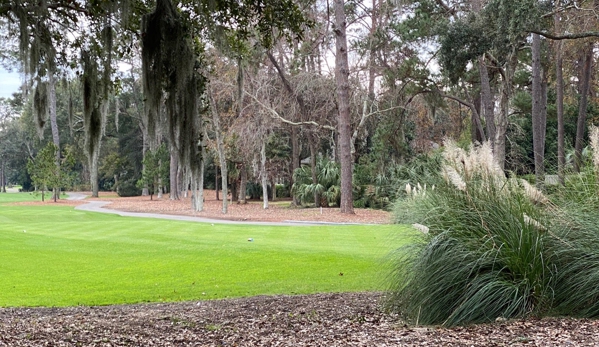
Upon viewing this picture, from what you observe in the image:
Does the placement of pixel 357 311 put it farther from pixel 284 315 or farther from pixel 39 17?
pixel 39 17

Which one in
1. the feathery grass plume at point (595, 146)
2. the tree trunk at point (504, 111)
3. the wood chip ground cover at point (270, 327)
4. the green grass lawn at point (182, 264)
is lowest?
the green grass lawn at point (182, 264)

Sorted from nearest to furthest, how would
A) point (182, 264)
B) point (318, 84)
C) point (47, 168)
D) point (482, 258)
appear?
point (482, 258)
point (182, 264)
point (318, 84)
point (47, 168)

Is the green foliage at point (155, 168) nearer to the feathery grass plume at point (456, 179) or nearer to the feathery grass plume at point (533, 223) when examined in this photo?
the feathery grass plume at point (456, 179)

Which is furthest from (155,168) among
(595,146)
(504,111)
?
(595,146)

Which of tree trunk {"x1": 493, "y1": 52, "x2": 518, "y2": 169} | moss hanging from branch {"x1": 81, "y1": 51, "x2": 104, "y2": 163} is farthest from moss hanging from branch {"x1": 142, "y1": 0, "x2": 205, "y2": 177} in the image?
tree trunk {"x1": 493, "y1": 52, "x2": 518, "y2": 169}

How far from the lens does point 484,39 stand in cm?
1383

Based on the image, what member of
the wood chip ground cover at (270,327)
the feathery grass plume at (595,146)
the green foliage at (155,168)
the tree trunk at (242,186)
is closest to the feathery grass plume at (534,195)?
the feathery grass plume at (595,146)

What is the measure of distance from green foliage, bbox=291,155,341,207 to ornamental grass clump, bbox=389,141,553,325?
2265 cm

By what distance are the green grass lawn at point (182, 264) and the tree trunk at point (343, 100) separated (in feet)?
21.4

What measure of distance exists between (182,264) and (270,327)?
609 centimetres

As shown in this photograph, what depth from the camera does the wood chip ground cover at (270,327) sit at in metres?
4.05

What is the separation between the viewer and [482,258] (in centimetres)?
461

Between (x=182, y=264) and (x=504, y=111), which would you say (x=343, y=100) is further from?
(x=182, y=264)

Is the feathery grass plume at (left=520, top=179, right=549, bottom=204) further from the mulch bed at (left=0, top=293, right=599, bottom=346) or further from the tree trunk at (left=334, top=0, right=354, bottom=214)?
the tree trunk at (left=334, top=0, right=354, bottom=214)
